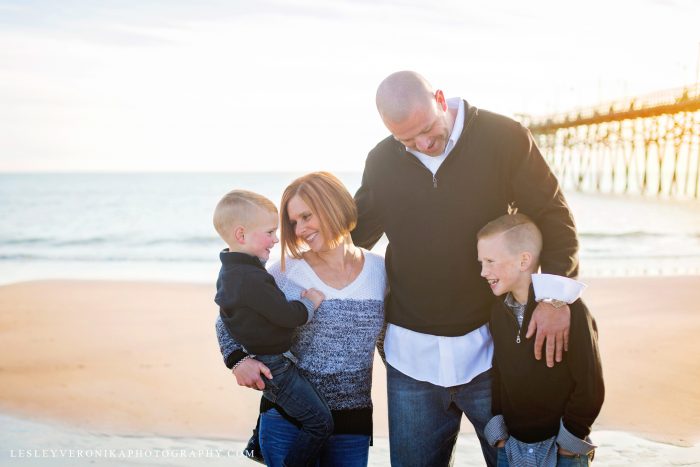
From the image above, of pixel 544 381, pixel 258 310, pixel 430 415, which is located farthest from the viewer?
pixel 430 415

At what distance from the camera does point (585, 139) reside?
40938mm

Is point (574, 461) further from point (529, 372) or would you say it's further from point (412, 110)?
point (412, 110)

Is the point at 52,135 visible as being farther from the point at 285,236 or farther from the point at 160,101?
the point at 285,236

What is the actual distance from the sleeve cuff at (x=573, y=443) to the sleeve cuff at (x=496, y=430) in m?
0.25

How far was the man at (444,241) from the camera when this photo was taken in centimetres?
290

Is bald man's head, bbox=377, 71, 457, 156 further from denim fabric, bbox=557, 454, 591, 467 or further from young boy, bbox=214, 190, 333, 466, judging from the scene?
denim fabric, bbox=557, 454, 591, 467

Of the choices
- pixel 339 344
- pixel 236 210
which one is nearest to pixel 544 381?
pixel 339 344

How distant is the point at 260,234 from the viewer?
3.24m

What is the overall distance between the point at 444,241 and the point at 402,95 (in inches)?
27.4

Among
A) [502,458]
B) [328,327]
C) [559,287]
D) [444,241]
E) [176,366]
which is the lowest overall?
[176,366]

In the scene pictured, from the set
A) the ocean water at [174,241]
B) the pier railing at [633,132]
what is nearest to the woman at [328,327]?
the ocean water at [174,241]

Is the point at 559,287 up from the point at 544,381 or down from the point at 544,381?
up

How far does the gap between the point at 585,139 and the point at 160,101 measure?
38.6 m

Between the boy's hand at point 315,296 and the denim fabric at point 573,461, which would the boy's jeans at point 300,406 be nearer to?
the boy's hand at point 315,296
